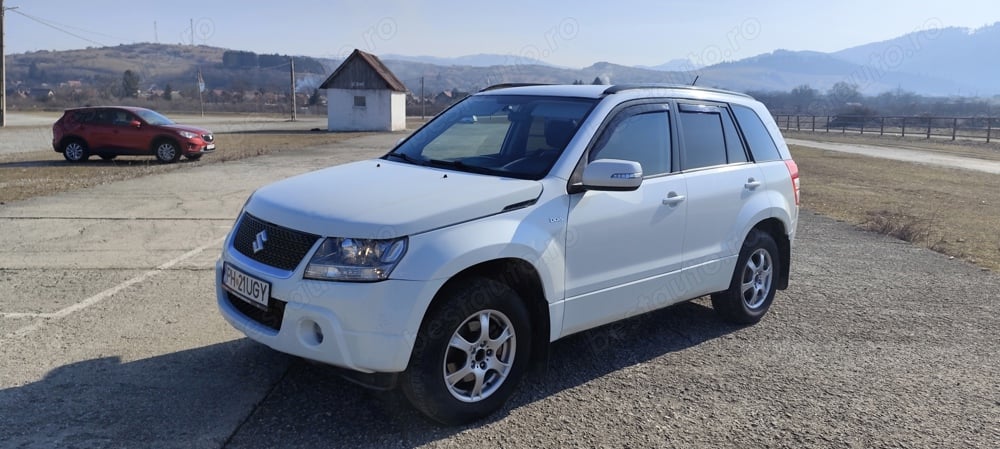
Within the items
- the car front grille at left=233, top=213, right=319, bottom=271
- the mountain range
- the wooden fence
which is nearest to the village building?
the mountain range

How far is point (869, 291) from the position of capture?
22.4 ft

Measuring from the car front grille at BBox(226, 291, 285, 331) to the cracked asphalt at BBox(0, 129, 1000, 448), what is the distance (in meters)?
0.50

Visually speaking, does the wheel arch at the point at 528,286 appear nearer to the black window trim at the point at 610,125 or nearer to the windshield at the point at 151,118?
the black window trim at the point at 610,125

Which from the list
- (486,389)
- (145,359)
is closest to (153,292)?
(145,359)

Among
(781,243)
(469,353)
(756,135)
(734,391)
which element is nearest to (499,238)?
(469,353)

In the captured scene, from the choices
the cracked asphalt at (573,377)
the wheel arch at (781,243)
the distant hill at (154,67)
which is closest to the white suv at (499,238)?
the wheel arch at (781,243)

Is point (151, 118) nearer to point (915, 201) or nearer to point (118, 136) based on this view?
point (118, 136)

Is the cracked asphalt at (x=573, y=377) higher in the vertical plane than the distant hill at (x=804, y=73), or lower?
lower

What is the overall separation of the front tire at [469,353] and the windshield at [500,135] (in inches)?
32.8

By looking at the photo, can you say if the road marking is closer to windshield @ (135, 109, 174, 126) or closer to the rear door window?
the rear door window

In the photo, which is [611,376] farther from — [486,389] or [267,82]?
[267,82]

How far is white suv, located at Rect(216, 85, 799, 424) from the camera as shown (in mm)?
3461

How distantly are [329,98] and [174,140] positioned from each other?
27.7 metres

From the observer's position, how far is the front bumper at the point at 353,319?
11.1 ft
